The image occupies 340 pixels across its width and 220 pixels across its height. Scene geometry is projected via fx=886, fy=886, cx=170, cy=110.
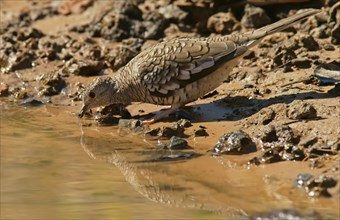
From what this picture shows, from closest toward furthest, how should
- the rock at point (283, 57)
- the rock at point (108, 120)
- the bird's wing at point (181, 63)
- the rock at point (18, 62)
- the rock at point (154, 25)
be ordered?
the bird's wing at point (181, 63), the rock at point (108, 120), the rock at point (283, 57), the rock at point (18, 62), the rock at point (154, 25)

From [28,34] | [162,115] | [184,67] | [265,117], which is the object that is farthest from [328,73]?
[28,34]

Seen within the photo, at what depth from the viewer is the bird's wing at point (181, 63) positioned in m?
9.49

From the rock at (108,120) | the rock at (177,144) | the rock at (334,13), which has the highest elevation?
the rock at (334,13)

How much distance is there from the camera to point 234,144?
Result: 8.29m

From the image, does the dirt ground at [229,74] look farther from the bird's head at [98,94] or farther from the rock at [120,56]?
the bird's head at [98,94]

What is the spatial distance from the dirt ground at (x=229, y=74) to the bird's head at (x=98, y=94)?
6.9 inches

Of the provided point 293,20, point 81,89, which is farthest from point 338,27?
point 81,89

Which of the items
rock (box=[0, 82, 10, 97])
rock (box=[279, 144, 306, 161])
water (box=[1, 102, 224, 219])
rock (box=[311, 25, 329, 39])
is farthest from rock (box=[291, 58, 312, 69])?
rock (box=[0, 82, 10, 97])

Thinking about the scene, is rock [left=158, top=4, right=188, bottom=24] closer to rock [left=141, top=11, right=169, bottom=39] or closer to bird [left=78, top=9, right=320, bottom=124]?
rock [left=141, top=11, right=169, bottom=39]

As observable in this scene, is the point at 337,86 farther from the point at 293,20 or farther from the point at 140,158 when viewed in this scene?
the point at 140,158

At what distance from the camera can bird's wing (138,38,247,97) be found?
374 inches

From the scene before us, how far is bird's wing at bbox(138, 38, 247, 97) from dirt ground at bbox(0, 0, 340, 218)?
1.51ft

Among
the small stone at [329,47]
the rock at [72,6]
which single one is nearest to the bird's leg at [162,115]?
the small stone at [329,47]

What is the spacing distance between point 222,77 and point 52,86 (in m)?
2.70
